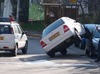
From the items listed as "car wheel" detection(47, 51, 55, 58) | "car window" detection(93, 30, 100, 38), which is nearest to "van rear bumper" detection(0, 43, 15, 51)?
"car wheel" detection(47, 51, 55, 58)

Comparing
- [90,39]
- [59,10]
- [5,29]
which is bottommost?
[59,10]

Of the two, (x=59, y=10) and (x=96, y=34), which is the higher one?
(x=96, y=34)

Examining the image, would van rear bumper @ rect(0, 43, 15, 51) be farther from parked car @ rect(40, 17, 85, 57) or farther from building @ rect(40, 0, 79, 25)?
building @ rect(40, 0, 79, 25)

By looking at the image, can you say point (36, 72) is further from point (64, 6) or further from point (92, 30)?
point (64, 6)

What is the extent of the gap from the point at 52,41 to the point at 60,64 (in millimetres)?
2611

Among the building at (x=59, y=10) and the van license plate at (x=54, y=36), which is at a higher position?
the van license plate at (x=54, y=36)

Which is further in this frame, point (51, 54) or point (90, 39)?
point (90, 39)

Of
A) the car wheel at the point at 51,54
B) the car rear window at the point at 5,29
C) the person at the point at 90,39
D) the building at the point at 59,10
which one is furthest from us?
the building at the point at 59,10

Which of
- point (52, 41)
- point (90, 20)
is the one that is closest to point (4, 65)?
point (52, 41)

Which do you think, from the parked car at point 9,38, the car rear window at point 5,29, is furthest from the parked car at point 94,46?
the car rear window at point 5,29

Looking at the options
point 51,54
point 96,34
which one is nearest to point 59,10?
point 96,34

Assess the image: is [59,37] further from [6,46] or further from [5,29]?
[5,29]

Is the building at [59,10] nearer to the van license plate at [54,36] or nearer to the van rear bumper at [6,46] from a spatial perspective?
the van rear bumper at [6,46]

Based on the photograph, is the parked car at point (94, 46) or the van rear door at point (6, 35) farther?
the van rear door at point (6, 35)
